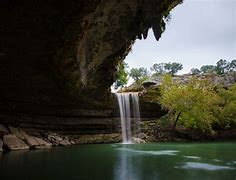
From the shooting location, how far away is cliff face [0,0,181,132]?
9.70 m

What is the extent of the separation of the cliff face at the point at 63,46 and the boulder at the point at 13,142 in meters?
2.58

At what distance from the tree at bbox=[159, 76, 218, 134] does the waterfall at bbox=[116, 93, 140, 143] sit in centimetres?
238

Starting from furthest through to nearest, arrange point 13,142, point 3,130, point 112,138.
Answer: point 112,138
point 3,130
point 13,142

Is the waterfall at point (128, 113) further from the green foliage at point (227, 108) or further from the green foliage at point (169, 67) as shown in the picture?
the green foliage at point (169, 67)

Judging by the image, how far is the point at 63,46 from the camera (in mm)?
11961

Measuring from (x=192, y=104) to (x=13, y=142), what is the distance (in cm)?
1378

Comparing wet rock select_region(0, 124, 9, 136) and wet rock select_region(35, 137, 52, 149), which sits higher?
wet rock select_region(0, 124, 9, 136)

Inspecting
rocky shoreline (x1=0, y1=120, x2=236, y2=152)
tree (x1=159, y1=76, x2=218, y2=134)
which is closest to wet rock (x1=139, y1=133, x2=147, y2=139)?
rocky shoreline (x1=0, y1=120, x2=236, y2=152)

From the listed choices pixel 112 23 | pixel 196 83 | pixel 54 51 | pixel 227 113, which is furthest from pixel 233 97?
pixel 54 51

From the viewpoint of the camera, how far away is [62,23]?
10297 mm

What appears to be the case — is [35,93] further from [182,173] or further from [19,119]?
[182,173]

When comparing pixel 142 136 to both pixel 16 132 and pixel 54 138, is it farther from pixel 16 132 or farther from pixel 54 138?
pixel 16 132

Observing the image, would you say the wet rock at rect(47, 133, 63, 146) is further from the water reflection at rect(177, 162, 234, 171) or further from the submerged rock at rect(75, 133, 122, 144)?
the water reflection at rect(177, 162, 234, 171)

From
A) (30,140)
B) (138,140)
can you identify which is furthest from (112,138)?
(30,140)
